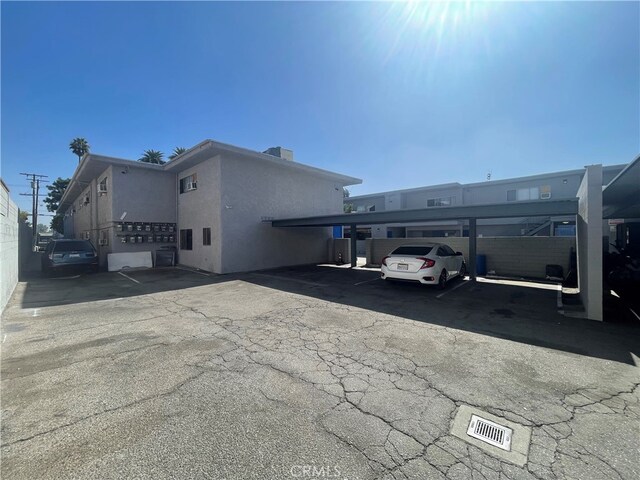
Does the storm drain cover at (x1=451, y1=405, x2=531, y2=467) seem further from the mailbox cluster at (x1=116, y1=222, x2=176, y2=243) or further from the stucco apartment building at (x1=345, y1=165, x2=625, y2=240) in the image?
the mailbox cluster at (x1=116, y1=222, x2=176, y2=243)

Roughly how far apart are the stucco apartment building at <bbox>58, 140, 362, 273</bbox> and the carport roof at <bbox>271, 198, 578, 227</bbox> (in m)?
1.88

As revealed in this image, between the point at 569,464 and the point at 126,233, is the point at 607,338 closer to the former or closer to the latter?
the point at 569,464

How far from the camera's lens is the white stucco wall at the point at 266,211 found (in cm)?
1284

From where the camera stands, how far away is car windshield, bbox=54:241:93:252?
39.4 feet

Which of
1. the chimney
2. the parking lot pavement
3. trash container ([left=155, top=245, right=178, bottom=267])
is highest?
the chimney

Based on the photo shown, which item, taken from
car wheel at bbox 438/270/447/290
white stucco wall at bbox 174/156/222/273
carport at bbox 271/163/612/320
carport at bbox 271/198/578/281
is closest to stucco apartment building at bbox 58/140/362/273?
white stucco wall at bbox 174/156/222/273

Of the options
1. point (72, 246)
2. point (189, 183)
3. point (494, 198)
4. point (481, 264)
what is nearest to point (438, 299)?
point (481, 264)

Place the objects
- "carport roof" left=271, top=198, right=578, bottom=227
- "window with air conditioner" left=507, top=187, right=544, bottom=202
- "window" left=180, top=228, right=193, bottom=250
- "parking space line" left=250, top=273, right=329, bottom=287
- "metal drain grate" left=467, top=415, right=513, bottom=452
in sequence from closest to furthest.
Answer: "metal drain grate" left=467, top=415, right=513, bottom=452 < "carport roof" left=271, top=198, right=578, bottom=227 < "parking space line" left=250, top=273, right=329, bottom=287 < "window" left=180, top=228, right=193, bottom=250 < "window with air conditioner" left=507, top=187, right=544, bottom=202

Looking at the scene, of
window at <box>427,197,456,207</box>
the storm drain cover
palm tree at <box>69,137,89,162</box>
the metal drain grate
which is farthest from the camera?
palm tree at <box>69,137,89,162</box>

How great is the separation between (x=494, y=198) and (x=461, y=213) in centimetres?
1660

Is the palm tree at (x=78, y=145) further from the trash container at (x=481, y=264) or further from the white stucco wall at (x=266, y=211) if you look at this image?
the trash container at (x=481, y=264)

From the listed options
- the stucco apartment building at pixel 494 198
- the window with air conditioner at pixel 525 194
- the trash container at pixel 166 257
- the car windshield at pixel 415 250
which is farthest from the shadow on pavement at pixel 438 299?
the window with air conditioner at pixel 525 194

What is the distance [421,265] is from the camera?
28.3ft

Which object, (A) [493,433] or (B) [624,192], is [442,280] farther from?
(A) [493,433]
